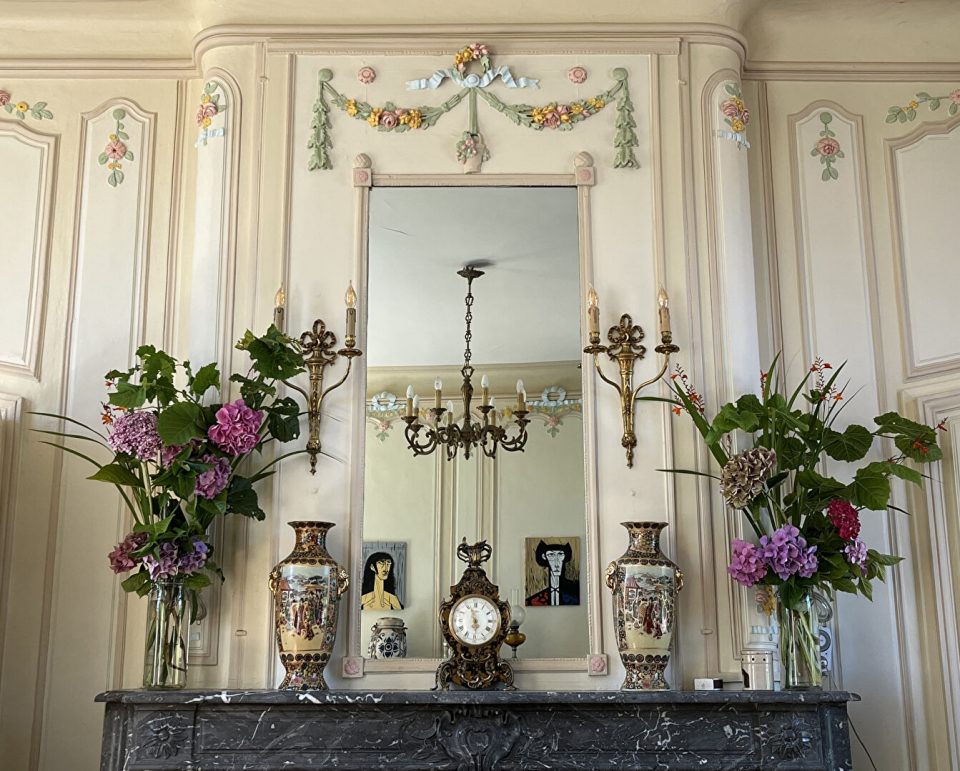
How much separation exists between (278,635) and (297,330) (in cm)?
101

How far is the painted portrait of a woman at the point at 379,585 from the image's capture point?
3807mm

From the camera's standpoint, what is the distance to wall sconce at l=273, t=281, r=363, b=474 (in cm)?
392

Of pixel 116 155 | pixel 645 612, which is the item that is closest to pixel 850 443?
pixel 645 612

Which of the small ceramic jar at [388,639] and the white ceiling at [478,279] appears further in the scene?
the white ceiling at [478,279]

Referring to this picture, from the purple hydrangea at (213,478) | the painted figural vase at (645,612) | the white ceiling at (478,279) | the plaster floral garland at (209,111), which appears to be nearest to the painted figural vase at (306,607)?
the purple hydrangea at (213,478)

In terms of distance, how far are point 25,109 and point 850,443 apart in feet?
10.4

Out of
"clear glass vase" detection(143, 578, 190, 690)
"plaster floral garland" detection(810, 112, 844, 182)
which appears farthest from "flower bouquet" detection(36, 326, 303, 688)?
"plaster floral garland" detection(810, 112, 844, 182)

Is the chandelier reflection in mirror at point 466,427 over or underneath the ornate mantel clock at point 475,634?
over

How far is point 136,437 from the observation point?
3.61 m

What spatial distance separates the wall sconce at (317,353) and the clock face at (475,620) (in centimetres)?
66

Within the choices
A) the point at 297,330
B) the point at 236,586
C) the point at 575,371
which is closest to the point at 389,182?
the point at 297,330

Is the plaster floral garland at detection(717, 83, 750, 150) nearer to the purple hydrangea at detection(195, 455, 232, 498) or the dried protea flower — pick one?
the dried protea flower

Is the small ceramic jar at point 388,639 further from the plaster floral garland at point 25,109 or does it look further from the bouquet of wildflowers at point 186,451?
the plaster floral garland at point 25,109

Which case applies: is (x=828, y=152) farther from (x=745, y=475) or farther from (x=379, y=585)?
(x=379, y=585)
